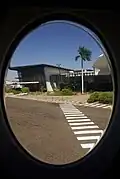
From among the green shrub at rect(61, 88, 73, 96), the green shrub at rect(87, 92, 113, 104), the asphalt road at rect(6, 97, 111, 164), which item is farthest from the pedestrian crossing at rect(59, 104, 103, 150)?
the green shrub at rect(61, 88, 73, 96)

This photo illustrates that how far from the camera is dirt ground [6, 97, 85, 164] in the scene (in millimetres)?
2211

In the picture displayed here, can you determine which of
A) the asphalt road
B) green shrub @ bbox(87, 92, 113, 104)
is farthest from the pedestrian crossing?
green shrub @ bbox(87, 92, 113, 104)

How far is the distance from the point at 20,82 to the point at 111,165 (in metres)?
0.86

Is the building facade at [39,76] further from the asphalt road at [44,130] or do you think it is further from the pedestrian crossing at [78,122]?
the pedestrian crossing at [78,122]

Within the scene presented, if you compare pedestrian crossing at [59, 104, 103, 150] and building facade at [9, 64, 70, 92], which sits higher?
building facade at [9, 64, 70, 92]

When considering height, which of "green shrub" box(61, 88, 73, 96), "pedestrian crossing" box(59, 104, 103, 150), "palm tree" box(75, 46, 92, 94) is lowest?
"pedestrian crossing" box(59, 104, 103, 150)

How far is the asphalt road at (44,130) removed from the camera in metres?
2.21

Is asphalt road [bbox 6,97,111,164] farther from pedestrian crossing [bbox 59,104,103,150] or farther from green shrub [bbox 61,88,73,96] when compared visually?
green shrub [bbox 61,88,73,96]

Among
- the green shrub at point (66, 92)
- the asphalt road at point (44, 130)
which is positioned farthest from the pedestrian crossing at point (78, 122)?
the green shrub at point (66, 92)

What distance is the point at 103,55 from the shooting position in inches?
85.4

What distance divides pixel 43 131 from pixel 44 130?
22 millimetres

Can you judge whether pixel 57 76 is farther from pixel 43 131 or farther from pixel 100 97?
pixel 43 131

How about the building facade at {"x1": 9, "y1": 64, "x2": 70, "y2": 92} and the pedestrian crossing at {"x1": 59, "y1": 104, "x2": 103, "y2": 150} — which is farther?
the pedestrian crossing at {"x1": 59, "y1": 104, "x2": 103, "y2": 150}
